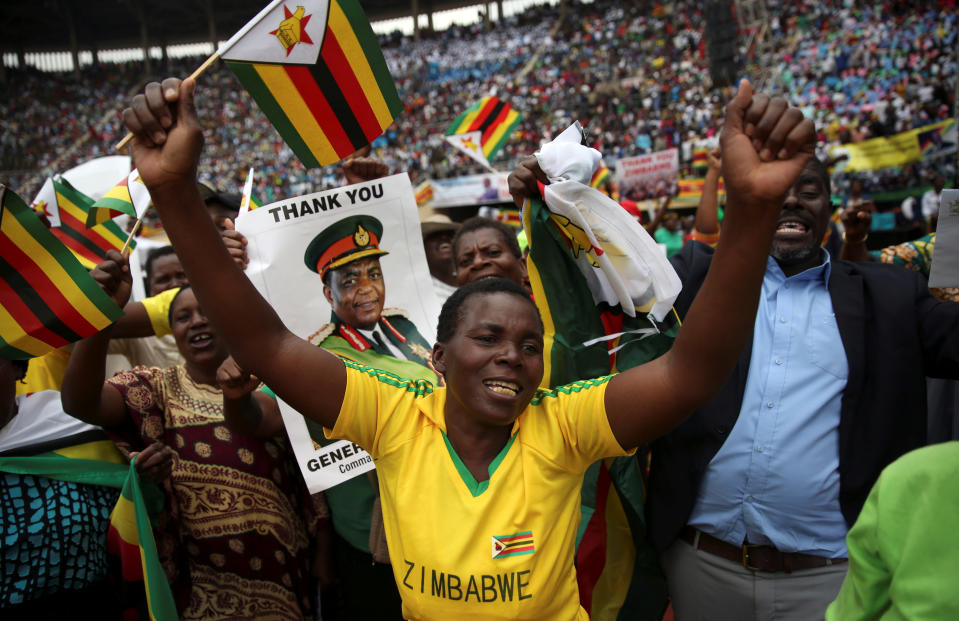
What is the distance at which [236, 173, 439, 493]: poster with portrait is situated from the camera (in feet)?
7.26

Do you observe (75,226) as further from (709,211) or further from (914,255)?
(914,255)

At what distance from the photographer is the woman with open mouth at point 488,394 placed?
1.22 m

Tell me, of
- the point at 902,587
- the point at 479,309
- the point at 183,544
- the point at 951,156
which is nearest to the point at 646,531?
the point at 479,309

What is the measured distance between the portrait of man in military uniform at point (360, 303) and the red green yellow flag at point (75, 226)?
1293 mm

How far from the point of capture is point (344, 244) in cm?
242

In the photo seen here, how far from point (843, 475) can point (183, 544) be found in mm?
2135

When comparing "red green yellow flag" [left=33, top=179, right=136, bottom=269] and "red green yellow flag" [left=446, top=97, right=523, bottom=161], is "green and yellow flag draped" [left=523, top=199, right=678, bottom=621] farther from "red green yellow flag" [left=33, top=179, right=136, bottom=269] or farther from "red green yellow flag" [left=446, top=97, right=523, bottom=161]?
"red green yellow flag" [left=446, top=97, right=523, bottom=161]

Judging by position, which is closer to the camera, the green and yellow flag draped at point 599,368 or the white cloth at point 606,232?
the white cloth at point 606,232

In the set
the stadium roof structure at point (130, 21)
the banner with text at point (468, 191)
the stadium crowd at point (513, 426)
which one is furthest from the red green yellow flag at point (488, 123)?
the stadium roof structure at point (130, 21)

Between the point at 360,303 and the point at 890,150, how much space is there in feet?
33.0

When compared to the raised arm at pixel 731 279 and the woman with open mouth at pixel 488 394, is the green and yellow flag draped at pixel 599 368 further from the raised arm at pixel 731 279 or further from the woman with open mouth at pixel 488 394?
the raised arm at pixel 731 279

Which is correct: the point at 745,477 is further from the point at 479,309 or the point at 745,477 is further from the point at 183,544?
the point at 183,544

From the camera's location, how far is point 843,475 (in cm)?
191

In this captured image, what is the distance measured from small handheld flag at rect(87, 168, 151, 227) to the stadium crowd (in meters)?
0.40
